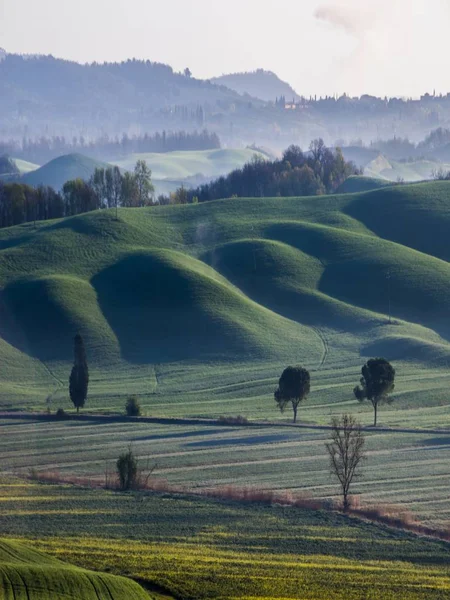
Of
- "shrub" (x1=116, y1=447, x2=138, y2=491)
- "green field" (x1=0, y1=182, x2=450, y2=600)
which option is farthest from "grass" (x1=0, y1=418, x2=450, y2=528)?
"shrub" (x1=116, y1=447, x2=138, y2=491)

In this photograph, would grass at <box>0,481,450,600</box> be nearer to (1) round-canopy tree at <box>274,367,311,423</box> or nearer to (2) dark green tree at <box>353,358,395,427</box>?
(1) round-canopy tree at <box>274,367,311,423</box>

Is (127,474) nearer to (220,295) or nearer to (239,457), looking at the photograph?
(239,457)

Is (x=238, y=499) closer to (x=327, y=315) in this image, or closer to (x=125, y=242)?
(x=327, y=315)

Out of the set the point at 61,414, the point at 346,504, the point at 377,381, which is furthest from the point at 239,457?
the point at 377,381

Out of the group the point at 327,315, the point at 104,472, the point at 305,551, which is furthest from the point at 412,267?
the point at 305,551

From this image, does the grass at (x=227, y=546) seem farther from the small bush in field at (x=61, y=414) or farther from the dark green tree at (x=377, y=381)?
the dark green tree at (x=377, y=381)

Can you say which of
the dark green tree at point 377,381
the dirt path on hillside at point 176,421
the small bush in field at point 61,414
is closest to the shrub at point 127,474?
the dirt path on hillside at point 176,421
